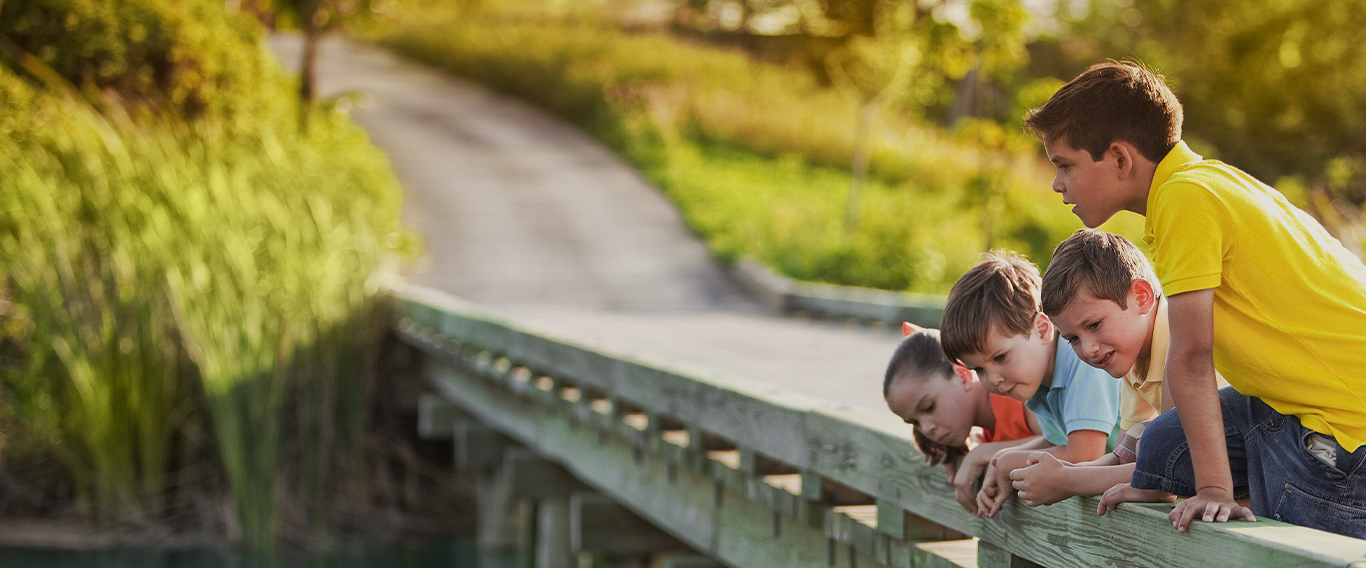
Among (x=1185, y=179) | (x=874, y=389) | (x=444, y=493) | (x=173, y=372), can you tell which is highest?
(x=1185, y=179)

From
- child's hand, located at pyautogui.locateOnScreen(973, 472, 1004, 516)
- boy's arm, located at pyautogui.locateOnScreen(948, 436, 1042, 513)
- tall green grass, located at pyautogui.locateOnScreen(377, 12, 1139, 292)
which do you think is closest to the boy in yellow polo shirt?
child's hand, located at pyautogui.locateOnScreen(973, 472, 1004, 516)

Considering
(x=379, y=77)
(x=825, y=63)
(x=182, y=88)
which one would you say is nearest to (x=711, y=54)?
(x=825, y=63)

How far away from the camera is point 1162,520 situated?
90.7 inches

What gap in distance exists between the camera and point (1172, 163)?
2.31 metres

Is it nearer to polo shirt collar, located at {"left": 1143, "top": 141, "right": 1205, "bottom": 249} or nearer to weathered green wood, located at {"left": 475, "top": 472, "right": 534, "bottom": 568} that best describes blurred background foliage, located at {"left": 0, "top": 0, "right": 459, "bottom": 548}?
weathered green wood, located at {"left": 475, "top": 472, "right": 534, "bottom": 568}

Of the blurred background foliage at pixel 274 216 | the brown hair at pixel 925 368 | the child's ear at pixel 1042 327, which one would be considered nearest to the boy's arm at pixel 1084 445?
the child's ear at pixel 1042 327

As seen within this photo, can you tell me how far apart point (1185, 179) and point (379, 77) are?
26.7 metres

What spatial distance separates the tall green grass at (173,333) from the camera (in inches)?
318

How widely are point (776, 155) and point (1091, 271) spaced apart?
61.0ft

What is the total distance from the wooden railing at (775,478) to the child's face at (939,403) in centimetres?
18

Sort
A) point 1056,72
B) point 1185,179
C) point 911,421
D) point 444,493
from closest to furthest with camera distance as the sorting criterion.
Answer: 1. point 1185,179
2. point 911,421
3. point 444,493
4. point 1056,72

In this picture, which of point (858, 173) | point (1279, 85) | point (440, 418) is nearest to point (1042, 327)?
point (440, 418)

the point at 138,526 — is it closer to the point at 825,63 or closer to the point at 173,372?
the point at 173,372

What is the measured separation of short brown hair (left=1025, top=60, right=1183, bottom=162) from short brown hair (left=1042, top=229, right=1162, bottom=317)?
0.18m
